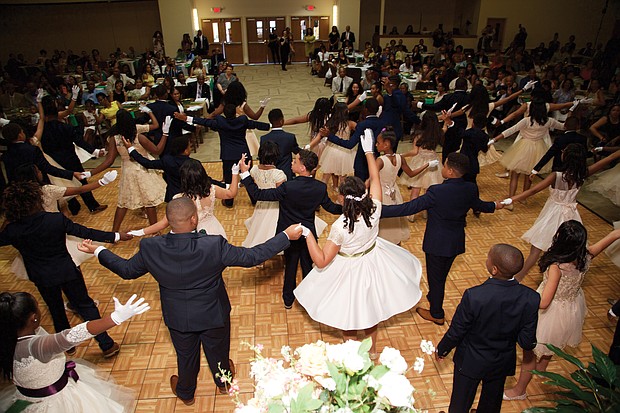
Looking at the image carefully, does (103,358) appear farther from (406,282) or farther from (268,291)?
(406,282)

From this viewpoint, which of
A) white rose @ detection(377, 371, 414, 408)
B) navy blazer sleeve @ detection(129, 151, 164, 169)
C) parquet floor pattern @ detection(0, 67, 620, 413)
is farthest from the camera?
navy blazer sleeve @ detection(129, 151, 164, 169)

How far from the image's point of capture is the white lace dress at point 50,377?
7.22 ft

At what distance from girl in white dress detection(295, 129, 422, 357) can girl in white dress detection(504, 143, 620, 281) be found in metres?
1.48

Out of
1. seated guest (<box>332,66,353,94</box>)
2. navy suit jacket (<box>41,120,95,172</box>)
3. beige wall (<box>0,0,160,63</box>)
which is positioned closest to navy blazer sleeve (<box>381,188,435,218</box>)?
navy suit jacket (<box>41,120,95,172</box>)

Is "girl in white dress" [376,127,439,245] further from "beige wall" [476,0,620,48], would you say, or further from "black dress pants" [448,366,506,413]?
"beige wall" [476,0,620,48]

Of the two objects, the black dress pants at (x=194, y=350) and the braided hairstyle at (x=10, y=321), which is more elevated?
the braided hairstyle at (x=10, y=321)

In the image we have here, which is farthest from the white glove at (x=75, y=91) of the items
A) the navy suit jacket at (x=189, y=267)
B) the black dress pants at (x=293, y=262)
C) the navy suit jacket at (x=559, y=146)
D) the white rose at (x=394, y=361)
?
the white rose at (x=394, y=361)

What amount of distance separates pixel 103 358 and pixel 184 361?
46.8 inches

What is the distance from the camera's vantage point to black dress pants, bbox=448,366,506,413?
269 cm

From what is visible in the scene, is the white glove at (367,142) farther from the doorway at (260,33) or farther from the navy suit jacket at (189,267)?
the doorway at (260,33)

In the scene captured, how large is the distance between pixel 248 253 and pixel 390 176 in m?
2.25

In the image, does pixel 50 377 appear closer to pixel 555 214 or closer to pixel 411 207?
pixel 411 207

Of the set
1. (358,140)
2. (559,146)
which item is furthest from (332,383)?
(559,146)

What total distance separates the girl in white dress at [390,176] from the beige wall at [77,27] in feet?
55.2
